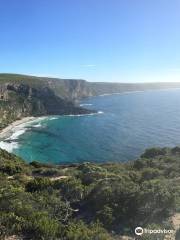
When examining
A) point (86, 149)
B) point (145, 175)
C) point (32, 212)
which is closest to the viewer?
point (32, 212)

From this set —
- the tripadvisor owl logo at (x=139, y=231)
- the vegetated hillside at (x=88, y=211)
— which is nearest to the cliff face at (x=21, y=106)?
the vegetated hillside at (x=88, y=211)

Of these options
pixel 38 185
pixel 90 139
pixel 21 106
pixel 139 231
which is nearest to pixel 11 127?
pixel 21 106

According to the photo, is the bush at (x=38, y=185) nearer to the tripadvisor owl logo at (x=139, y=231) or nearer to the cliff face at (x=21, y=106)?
the tripadvisor owl logo at (x=139, y=231)

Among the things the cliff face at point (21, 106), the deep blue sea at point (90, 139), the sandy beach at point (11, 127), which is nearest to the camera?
the deep blue sea at point (90, 139)

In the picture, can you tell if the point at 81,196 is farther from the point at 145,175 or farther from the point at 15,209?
the point at 145,175

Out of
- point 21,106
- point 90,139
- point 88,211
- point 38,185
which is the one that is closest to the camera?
point 88,211

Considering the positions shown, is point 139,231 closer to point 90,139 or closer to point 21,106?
point 90,139

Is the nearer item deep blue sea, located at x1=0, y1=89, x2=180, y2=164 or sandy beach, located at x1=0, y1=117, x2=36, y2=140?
deep blue sea, located at x1=0, y1=89, x2=180, y2=164

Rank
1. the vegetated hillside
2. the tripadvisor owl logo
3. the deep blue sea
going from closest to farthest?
the vegetated hillside
the tripadvisor owl logo
the deep blue sea

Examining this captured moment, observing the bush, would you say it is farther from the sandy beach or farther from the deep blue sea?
the sandy beach

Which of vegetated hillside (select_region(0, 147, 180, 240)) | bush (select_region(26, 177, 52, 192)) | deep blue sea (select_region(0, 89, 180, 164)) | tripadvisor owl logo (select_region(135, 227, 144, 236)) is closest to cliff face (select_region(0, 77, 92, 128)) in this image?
deep blue sea (select_region(0, 89, 180, 164))

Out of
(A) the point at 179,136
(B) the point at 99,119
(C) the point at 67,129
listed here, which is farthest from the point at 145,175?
(B) the point at 99,119
